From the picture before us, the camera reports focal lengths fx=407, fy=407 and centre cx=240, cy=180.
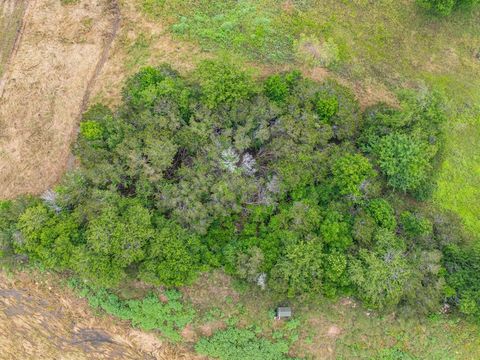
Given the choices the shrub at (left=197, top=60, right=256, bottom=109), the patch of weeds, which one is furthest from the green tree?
the shrub at (left=197, top=60, right=256, bottom=109)

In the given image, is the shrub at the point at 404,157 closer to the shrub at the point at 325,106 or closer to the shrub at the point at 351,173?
the shrub at the point at 351,173

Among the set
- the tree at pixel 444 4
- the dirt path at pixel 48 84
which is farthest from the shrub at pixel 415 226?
the dirt path at pixel 48 84

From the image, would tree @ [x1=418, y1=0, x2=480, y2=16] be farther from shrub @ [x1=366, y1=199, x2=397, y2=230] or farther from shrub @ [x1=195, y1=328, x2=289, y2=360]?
shrub @ [x1=195, y1=328, x2=289, y2=360]

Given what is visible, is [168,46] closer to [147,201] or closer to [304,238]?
[147,201]

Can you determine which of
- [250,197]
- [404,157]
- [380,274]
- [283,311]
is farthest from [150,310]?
[404,157]

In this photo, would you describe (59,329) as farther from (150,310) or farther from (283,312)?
(283,312)
